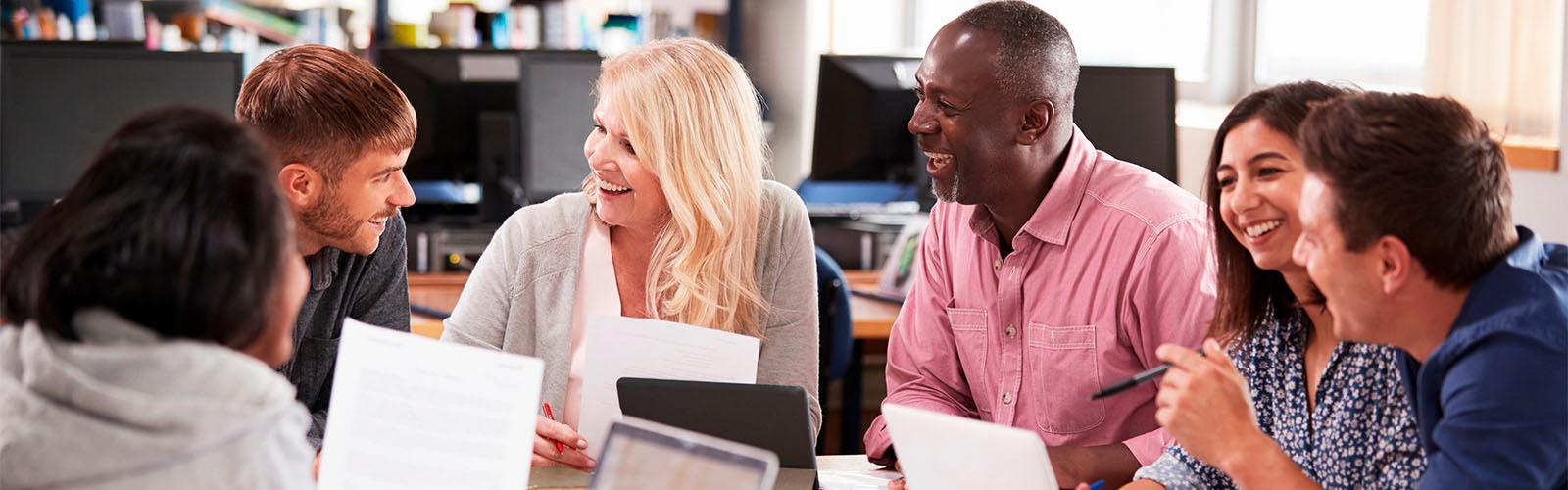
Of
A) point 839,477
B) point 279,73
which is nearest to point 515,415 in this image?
point 839,477

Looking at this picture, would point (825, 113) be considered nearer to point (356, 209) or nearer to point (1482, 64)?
point (1482, 64)

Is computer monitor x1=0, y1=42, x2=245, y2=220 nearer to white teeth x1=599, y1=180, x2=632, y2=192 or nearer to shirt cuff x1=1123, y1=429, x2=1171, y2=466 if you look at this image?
white teeth x1=599, y1=180, x2=632, y2=192

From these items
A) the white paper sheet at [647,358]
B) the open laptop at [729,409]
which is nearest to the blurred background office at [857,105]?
the white paper sheet at [647,358]

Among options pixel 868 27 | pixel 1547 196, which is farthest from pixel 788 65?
pixel 1547 196

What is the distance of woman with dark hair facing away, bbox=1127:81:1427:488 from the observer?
132 cm

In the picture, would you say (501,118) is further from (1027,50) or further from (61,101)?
(1027,50)

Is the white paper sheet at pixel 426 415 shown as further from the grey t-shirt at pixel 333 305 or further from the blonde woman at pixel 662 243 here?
the blonde woman at pixel 662 243

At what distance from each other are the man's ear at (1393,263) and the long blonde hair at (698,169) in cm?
87

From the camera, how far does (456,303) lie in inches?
115

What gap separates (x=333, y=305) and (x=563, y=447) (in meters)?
0.38

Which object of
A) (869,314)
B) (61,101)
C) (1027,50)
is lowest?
(869,314)

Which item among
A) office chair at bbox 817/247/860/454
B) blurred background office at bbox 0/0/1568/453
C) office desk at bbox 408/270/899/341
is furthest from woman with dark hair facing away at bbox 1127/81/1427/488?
office desk at bbox 408/270/899/341

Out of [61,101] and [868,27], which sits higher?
→ [868,27]

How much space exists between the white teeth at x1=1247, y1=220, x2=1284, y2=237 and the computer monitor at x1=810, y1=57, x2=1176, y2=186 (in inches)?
72.4
